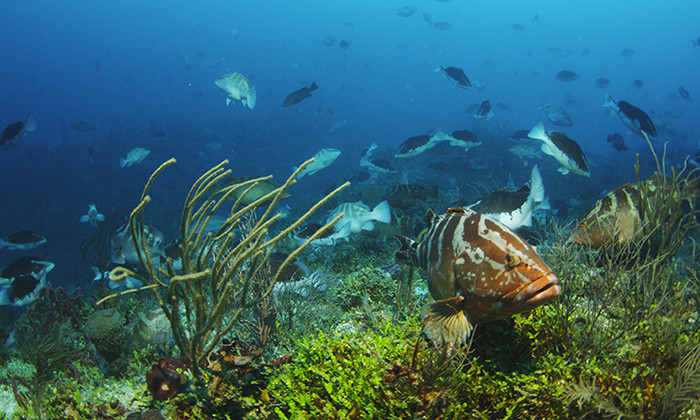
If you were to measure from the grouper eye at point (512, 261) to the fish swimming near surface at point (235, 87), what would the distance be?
7790mm

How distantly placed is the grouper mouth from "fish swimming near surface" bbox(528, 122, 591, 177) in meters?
4.25

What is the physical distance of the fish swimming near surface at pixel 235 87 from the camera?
834 centimetres

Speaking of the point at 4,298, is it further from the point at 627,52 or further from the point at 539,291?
the point at 627,52

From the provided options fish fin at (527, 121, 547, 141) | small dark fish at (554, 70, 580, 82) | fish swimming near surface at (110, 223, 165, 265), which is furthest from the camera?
small dark fish at (554, 70, 580, 82)

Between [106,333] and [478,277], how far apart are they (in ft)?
12.8

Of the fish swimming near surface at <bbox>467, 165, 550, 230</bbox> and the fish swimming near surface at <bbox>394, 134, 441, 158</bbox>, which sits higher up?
the fish swimming near surface at <bbox>467, 165, 550, 230</bbox>

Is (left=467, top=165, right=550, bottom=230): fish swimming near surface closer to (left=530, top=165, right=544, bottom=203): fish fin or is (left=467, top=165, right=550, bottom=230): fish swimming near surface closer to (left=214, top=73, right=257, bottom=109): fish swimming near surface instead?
(left=530, top=165, right=544, bottom=203): fish fin

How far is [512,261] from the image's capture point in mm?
1934

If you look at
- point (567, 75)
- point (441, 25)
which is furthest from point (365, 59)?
point (567, 75)

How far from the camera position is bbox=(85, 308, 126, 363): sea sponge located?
363 centimetres

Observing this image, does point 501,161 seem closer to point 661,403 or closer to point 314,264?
point 314,264

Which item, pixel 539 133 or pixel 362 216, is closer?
pixel 539 133

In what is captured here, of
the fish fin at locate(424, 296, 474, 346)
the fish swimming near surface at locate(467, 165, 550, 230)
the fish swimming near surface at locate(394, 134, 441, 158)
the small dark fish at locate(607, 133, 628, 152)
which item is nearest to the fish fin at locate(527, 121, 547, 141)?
the fish swimming near surface at locate(467, 165, 550, 230)

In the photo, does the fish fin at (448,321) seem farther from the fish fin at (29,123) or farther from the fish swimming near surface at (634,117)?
the fish fin at (29,123)
